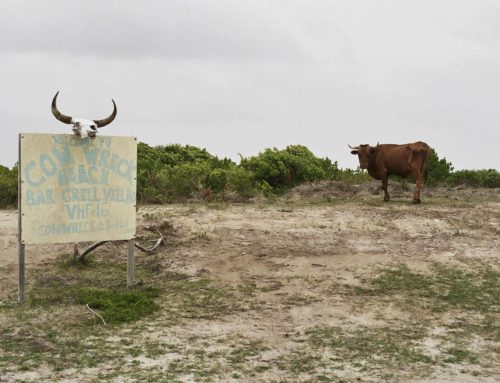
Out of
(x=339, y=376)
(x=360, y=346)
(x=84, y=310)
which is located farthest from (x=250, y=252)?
(x=339, y=376)

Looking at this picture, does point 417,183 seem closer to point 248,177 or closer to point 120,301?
point 248,177

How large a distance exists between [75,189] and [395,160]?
8.28 meters

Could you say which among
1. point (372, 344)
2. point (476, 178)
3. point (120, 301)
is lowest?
point (372, 344)

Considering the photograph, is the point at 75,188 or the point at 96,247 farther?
the point at 96,247

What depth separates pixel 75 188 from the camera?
7703 mm

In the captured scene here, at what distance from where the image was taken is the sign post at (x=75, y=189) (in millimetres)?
7395

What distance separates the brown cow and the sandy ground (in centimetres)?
61

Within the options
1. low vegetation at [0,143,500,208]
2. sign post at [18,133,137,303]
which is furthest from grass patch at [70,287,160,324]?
low vegetation at [0,143,500,208]

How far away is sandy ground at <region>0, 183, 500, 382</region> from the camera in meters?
6.48

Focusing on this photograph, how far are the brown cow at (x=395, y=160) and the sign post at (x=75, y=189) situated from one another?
744 centimetres

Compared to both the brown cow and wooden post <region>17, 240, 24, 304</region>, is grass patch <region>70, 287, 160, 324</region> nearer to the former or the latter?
wooden post <region>17, 240, 24, 304</region>

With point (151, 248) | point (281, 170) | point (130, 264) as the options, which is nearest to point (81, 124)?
point (130, 264)

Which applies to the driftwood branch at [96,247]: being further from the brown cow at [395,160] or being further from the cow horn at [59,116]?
the brown cow at [395,160]

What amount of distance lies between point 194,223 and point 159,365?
5895mm
